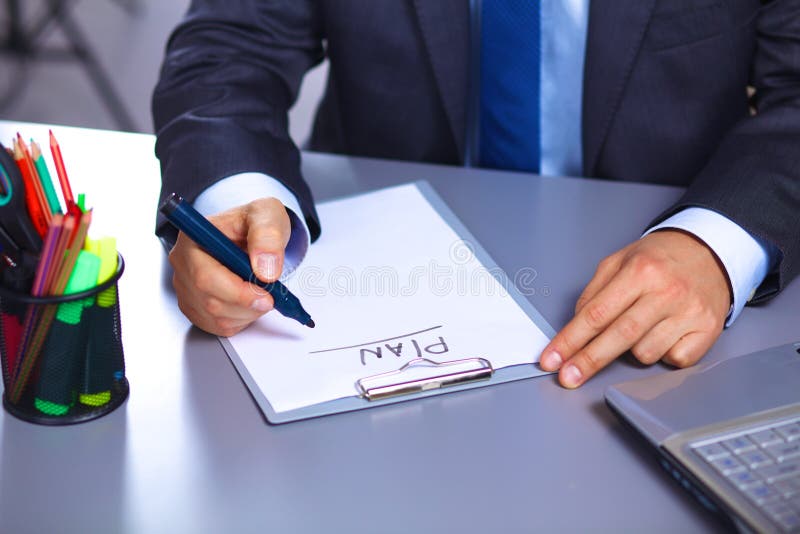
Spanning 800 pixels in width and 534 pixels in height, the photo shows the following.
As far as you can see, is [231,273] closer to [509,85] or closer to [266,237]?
[266,237]

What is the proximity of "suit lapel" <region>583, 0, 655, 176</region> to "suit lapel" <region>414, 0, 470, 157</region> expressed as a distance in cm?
16

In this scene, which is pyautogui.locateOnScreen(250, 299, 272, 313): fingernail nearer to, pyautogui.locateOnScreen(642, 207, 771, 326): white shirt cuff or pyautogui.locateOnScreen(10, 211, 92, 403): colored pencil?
pyautogui.locateOnScreen(10, 211, 92, 403): colored pencil

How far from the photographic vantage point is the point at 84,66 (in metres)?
3.13

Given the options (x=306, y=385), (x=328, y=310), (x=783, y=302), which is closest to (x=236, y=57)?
(x=328, y=310)

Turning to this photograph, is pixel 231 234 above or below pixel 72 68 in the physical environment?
above

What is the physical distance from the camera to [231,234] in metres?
0.82

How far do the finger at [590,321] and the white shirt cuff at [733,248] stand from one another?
0.33 ft

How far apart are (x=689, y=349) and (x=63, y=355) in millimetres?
501

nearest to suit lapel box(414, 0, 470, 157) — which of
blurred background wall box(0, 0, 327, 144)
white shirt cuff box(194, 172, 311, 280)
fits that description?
white shirt cuff box(194, 172, 311, 280)

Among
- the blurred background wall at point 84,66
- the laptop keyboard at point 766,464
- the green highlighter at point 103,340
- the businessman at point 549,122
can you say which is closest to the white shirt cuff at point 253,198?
the businessman at point 549,122

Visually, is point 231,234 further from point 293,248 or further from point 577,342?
point 577,342

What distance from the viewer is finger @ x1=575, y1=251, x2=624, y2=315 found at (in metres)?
0.80

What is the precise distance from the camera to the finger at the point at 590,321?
738 mm

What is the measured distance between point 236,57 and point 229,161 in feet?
0.83
